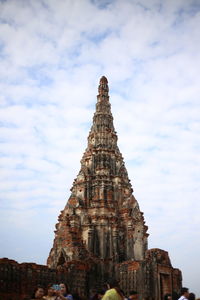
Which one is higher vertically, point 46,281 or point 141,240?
point 141,240

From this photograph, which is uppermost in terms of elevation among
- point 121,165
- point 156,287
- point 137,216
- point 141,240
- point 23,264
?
point 121,165

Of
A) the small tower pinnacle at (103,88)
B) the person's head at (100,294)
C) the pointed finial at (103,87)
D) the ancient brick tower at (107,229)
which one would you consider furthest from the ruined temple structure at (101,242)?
the person's head at (100,294)

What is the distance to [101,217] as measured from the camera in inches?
1148

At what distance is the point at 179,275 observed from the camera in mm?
25672

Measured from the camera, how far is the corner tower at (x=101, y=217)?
27000 millimetres

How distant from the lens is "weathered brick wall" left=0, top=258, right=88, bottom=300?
19969mm

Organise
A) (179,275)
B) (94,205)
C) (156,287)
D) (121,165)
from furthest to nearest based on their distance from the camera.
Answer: (121,165) → (94,205) → (179,275) → (156,287)

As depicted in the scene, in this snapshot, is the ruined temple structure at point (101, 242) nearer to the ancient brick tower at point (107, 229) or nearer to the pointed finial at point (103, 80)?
the ancient brick tower at point (107, 229)

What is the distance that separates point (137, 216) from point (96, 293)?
20632mm

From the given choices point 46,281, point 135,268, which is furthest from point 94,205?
point 46,281

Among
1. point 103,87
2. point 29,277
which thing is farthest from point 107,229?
point 103,87

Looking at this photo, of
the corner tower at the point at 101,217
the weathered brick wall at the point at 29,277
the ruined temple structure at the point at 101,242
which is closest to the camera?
the weathered brick wall at the point at 29,277

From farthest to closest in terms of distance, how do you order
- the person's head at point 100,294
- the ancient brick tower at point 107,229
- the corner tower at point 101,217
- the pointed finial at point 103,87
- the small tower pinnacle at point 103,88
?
the pointed finial at point 103,87 → the small tower pinnacle at point 103,88 → the corner tower at point 101,217 → the ancient brick tower at point 107,229 → the person's head at point 100,294

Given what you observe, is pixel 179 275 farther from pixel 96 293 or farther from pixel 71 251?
pixel 96 293
